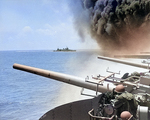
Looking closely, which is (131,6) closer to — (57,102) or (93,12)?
(93,12)

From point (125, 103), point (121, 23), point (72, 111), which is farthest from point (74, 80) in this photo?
point (121, 23)

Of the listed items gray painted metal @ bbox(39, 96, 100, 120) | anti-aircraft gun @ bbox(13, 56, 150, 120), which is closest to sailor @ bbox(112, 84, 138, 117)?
anti-aircraft gun @ bbox(13, 56, 150, 120)

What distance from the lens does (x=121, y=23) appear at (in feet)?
102


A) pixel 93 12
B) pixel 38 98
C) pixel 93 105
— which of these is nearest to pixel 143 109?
pixel 93 105

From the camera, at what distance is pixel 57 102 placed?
18.3m

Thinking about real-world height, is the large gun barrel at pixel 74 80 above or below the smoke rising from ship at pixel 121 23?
below

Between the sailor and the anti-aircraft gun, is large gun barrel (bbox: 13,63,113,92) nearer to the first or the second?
the anti-aircraft gun

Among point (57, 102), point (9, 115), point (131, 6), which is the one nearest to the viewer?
point (9, 115)

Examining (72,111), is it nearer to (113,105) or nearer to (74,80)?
(74,80)

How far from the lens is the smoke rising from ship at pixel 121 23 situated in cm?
2872

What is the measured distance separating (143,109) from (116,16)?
1189 inches

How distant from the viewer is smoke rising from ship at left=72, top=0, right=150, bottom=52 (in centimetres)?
2872

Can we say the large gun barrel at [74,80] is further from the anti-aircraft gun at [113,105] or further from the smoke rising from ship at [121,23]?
the smoke rising from ship at [121,23]

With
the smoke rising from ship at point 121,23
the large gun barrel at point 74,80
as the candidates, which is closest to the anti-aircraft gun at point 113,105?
the large gun barrel at point 74,80
